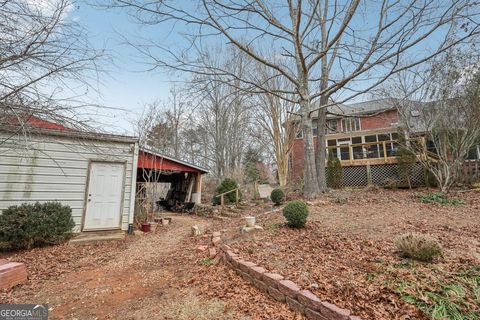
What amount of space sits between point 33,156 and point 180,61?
15.0 ft

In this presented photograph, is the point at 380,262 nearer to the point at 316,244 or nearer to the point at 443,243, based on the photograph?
the point at 316,244

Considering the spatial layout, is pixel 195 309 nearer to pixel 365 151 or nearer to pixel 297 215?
pixel 297 215

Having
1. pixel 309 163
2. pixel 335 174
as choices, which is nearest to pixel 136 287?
pixel 309 163

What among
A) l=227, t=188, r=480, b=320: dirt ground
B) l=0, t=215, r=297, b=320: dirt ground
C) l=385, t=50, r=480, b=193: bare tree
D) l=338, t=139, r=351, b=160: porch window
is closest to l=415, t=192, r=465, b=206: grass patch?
l=227, t=188, r=480, b=320: dirt ground

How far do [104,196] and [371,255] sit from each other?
6.60m

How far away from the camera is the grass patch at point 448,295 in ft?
6.31

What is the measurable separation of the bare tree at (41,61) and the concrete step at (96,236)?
149 inches

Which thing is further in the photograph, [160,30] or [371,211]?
[371,211]

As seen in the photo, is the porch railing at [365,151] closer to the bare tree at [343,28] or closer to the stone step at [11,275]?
the bare tree at [343,28]

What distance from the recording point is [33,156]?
5582 mm

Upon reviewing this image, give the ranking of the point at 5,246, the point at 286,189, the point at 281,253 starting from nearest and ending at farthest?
the point at 281,253 → the point at 5,246 → the point at 286,189

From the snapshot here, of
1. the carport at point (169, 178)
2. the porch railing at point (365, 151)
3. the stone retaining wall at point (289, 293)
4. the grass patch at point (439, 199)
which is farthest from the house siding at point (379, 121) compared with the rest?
the stone retaining wall at point (289, 293)

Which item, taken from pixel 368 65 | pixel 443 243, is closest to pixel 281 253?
pixel 443 243

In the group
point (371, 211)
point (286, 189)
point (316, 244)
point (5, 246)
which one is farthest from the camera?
point (286, 189)
